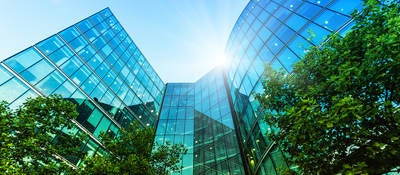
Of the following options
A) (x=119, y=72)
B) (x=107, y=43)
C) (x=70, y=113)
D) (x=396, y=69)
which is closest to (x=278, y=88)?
(x=396, y=69)

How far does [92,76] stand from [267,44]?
19465 millimetres

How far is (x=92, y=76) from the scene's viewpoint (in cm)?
2281

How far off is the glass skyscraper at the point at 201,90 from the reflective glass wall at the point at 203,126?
4.9 inches

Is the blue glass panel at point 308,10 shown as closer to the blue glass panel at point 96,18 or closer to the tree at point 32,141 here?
the tree at point 32,141

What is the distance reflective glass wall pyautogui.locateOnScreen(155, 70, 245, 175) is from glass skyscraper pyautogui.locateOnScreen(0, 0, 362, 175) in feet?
0.41

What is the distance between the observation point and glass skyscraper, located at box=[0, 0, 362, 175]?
1434 centimetres

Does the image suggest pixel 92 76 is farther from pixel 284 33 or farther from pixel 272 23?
pixel 284 33

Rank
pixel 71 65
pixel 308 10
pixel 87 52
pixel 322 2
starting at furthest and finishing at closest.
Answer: pixel 87 52 < pixel 71 65 < pixel 308 10 < pixel 322 2

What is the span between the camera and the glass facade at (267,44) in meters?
12.3

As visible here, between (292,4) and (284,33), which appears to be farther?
(292,4)

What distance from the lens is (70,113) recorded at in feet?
34.4

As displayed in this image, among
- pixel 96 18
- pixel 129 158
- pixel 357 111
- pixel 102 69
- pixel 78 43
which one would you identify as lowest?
pixel 357 111

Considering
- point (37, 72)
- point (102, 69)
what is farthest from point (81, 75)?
point (37, 72)

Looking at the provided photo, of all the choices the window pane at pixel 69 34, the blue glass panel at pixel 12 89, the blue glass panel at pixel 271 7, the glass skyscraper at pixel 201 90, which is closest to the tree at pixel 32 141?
the blue glass panel at pixel 12 89
